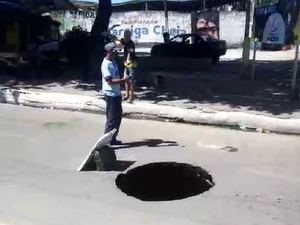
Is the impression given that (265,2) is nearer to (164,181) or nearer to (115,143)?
(115,143)

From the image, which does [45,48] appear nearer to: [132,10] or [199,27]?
[199,27]

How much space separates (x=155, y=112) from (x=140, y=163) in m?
3.23

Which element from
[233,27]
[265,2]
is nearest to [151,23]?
[233,27]

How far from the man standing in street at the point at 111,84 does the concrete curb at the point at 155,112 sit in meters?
2.48

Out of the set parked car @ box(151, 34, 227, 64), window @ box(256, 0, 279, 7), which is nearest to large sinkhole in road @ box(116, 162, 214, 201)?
window @ box(256, 0, 279, 7)

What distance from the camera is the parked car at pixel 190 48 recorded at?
2241 cm

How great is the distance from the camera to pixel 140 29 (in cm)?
3575

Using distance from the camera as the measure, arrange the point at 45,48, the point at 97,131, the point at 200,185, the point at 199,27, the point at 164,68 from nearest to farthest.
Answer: the point at 200,185 → the point at 97,131 → the point at 164,68 → the point at 45,48 → the point at 199,27

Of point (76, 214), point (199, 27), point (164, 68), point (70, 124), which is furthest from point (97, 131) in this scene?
point (199, 27)

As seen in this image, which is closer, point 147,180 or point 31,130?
point 147,180

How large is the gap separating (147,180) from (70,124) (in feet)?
11.6

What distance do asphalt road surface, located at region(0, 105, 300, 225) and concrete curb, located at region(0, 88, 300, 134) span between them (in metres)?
0.28

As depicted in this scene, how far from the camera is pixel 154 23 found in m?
35.3

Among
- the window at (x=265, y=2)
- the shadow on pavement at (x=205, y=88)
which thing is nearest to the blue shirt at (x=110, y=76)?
the shadow on pavement at (x=205, y=88)
